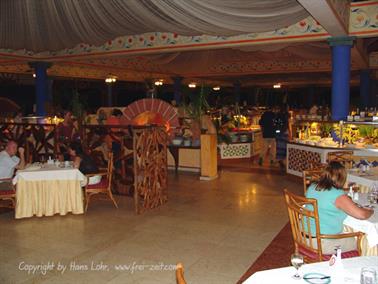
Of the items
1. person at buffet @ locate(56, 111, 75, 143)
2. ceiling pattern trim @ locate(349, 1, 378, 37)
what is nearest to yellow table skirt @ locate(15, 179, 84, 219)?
person at buffet @ locate(56, 111, 75, 143)

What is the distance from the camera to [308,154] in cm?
838

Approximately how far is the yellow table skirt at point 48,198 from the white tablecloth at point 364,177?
12.9 ft

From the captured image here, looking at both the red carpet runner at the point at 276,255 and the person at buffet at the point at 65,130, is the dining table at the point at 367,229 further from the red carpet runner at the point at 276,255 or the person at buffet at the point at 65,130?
the person at buffet at the point at 65,130

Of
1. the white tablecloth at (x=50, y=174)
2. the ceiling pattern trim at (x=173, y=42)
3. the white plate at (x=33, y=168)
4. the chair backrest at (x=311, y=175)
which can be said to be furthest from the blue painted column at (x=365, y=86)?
the white plate at (x=33, y=168)

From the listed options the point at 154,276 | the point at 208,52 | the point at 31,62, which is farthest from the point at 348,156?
the point at 31,62

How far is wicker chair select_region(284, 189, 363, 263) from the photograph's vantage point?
3.29 meters

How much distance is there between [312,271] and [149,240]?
3078 millimetres

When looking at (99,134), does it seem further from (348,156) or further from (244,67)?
(244,67)

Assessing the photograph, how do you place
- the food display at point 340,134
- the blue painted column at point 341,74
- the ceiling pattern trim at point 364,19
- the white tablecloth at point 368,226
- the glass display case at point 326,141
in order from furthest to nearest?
the blue painted column at point 341,74 → the ceiling pattern trim at point 364,19 → the food display at point 340,134 → the glass display case at point 326,141 → the white tablecloth at point 368,226

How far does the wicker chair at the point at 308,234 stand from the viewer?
329 centimetres

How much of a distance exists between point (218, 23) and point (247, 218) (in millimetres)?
3454

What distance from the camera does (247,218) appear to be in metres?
6.15

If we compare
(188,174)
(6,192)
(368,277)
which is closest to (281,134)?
(188,174)

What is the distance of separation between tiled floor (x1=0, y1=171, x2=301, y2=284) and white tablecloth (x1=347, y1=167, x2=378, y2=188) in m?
1.19
